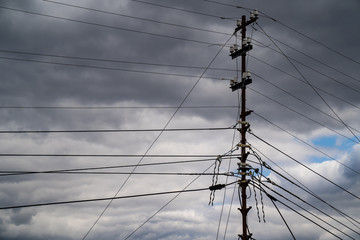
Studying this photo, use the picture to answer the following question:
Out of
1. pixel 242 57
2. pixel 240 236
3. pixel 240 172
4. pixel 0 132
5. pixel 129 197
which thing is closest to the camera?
pixel 0 132

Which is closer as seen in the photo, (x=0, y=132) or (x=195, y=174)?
(x=0, y=132)

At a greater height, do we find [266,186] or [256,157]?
[256,157]

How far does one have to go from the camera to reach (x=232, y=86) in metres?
26.4

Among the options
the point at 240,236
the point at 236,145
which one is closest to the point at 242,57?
the point at 236,145

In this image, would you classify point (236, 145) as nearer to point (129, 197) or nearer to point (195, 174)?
point (195, 174)

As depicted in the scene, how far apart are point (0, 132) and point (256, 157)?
53.5 ft

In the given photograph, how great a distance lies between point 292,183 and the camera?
2431 centimetres

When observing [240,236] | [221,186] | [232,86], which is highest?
[232,86]

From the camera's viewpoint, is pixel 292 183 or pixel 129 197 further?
pixel 292 183

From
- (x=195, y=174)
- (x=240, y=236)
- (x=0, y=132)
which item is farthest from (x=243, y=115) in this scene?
(x=0, y=132)

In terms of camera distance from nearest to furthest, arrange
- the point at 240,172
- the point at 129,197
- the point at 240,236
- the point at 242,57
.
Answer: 1. the point at 129,197
2. the point at 240,236
3. the point at 240,172
4. the point at 242,57

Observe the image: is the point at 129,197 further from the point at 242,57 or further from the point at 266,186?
the point at 242,57

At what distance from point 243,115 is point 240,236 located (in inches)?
331

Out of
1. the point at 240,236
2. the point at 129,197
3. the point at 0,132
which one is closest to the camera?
the point at 0,132
